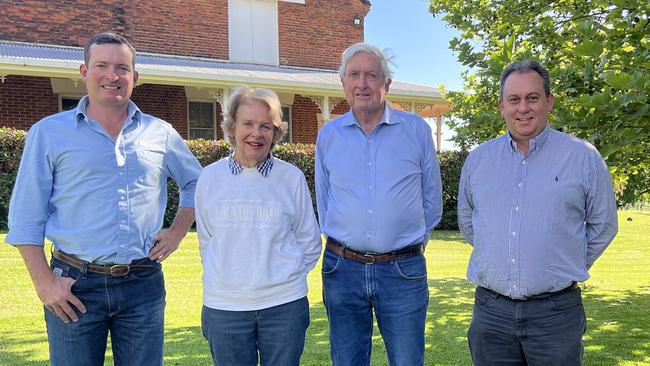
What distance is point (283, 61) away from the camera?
58.0 feet

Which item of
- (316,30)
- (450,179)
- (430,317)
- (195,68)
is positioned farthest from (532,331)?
(316,30)

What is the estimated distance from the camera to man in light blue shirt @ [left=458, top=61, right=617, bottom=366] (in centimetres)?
273

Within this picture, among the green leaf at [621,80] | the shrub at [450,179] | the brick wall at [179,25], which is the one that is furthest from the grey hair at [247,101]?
the brick wall at [179,25]

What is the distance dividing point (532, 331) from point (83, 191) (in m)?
2.30

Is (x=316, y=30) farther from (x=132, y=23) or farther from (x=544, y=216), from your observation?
(x=544, y=216)

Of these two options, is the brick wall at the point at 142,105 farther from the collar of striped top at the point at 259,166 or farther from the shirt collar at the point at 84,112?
the collar of striped top at the point at 259,166

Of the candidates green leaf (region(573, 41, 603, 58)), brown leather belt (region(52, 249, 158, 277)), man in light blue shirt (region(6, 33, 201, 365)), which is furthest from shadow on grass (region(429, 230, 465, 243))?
brown leather belt (region(52, 249, 158, 277))

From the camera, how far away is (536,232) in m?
2.73

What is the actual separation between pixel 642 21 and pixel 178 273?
265 inches

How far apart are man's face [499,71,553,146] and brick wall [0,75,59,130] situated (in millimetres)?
13414

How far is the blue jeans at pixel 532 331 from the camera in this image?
273 centimetres

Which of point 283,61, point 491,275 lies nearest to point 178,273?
point 491,275

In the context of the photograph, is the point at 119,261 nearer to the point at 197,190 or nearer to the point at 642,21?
the point at 197,190

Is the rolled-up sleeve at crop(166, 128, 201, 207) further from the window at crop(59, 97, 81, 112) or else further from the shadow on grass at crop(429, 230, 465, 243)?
the window at crop(59, 97, 81, 112)
